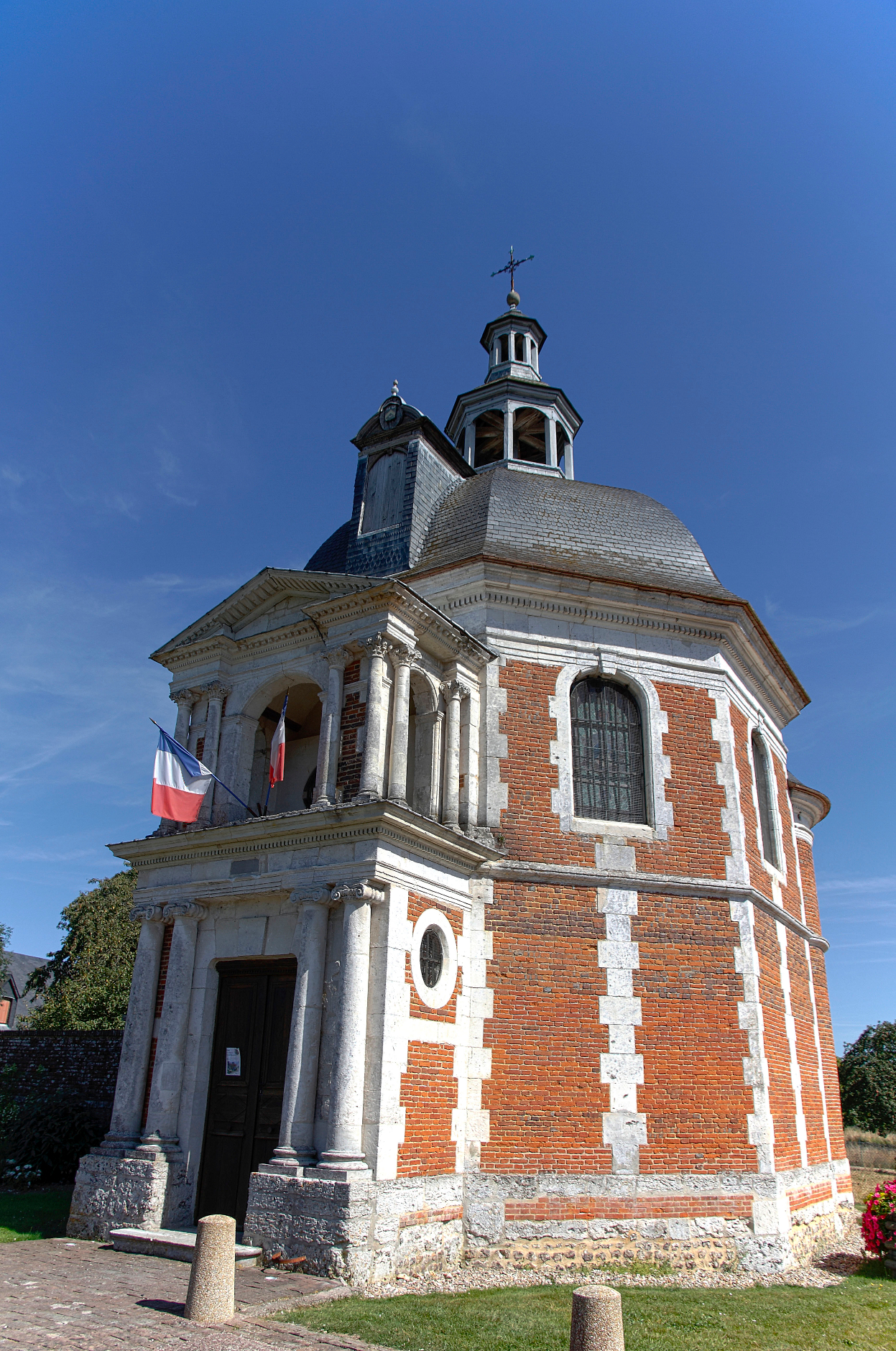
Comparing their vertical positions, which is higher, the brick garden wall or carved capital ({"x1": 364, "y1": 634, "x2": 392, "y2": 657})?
carved capital ({"x1": 364, "y1": 634, "x2": 392, "y2": 657})

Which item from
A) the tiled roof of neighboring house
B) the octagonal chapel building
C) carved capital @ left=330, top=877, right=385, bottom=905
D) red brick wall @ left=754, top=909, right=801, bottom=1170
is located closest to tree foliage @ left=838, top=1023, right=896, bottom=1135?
the octagonal chapel building

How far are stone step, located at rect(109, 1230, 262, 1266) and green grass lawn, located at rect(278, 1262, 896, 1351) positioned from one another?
1434mm

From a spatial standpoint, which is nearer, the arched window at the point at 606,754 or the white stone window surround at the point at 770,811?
the arched window at the point at 606,754

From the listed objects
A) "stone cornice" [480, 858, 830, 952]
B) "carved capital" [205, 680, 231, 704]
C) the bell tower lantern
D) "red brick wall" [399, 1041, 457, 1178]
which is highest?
the bell tower lantern

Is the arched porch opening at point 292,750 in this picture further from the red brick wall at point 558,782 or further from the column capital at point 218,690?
the red brick wall at point 558,782

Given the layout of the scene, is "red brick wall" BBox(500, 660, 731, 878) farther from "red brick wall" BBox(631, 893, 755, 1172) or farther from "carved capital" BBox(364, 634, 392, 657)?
"carved capital" BBox(364, 634, 392, 657)

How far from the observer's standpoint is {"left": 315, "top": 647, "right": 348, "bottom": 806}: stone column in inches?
433

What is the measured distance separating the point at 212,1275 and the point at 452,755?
6312mm

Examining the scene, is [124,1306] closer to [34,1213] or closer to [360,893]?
[360,893]

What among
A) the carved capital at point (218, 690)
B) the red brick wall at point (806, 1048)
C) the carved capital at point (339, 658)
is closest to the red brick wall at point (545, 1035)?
the carved capital at point (339, 658)

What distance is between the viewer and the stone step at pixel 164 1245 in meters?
8.93

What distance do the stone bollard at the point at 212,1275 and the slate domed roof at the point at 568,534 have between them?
8.74 metres

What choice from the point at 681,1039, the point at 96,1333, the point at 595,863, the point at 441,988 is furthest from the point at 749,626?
the point at 96,1333

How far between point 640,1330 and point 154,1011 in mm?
6656
